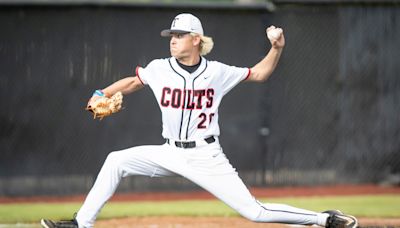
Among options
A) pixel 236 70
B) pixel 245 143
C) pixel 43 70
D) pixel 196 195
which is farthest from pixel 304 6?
pixel 236 70

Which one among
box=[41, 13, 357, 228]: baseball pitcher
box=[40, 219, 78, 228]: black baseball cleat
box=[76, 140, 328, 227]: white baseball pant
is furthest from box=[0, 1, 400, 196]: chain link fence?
box=[40, 219, 78, 228]: black baseball cleat

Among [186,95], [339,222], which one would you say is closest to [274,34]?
[186,95]

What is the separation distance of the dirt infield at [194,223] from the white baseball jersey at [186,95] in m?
2.04

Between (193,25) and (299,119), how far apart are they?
550 cm

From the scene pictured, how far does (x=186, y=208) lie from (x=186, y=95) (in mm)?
3769

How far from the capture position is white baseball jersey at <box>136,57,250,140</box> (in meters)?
6.18

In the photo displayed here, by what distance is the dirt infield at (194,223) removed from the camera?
316 inches

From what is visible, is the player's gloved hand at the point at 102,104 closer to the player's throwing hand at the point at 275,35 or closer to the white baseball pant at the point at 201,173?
the white baseball pant at the point at 201,173

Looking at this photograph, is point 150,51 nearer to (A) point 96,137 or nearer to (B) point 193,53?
(A) point 96,137

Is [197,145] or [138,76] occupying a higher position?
[138,76]

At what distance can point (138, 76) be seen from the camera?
21.0 ft

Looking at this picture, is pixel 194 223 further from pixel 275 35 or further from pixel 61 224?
pixel 275 35

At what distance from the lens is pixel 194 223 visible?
8281mm

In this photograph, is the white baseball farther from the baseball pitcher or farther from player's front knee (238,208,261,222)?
player's front knee (238,208,261,222)
